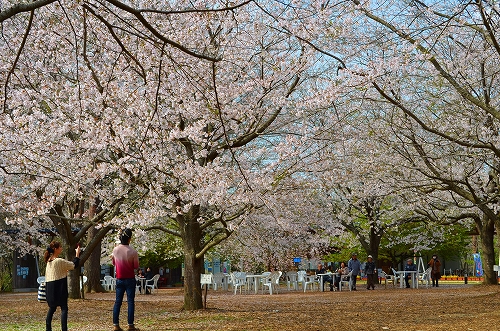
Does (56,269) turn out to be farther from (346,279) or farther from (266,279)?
(346,279)

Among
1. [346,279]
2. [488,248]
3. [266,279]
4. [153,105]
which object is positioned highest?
[153,105]

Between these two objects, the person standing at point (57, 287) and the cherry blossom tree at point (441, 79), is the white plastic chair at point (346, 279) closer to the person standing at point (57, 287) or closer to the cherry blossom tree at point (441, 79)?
the cherry blossom tree at point (441, 79)

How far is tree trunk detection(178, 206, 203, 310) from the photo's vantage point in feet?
45.2

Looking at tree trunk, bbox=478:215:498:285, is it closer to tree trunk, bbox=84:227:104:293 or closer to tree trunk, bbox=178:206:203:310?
tree trunk, bbox=178:206:203:310

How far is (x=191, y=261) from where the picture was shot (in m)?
13.8

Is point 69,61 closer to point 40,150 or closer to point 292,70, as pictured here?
point 40,150

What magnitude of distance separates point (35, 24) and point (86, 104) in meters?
2.16

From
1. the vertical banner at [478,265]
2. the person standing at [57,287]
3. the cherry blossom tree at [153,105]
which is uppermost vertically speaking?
the cherry blossom tree at [153,105]

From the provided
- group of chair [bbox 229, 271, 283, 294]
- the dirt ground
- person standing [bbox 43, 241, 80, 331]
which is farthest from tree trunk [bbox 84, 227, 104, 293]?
person standing [bbox 43, 241, 80, 331]

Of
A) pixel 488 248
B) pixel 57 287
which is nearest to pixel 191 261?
pixel 57 287

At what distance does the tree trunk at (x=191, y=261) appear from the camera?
45.2ft

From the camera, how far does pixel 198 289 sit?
1386 centimetres

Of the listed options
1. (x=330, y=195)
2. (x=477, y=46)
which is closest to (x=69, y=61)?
(x=477, y=46)

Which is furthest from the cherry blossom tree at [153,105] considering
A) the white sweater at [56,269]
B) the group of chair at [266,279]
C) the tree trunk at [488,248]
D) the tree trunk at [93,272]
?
the tree trunk at [488,248]
